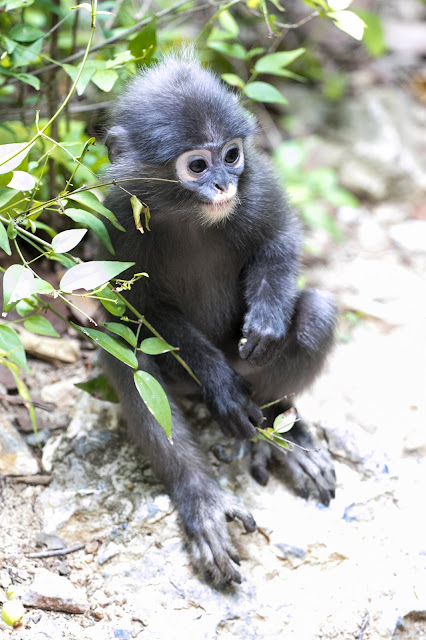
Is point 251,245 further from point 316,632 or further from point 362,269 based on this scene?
point 362,269

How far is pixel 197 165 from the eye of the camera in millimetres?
2908

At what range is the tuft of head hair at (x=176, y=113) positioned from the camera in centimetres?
289

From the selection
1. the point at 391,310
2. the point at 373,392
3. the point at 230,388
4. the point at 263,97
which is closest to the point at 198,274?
the point at 230,388

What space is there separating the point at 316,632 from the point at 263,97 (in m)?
2.50

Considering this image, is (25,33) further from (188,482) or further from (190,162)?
(188,482)

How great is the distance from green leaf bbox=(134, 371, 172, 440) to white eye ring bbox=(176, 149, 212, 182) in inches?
33.4

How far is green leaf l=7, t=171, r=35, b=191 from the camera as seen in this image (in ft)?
8.25

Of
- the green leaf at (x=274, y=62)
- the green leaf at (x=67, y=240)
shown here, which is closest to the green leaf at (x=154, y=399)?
the green leaf at (x=67, y=240)

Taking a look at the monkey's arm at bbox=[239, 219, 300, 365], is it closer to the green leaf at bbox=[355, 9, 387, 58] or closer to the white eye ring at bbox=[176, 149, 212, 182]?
the white eye ring at bbox=[176, 149, 212, 182]

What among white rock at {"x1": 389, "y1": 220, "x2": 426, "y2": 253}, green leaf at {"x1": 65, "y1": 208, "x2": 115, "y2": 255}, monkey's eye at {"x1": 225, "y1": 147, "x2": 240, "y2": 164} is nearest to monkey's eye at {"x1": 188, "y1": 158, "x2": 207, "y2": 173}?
monkey's eye at {"x1": 225, "y1": 147, "x2": 240, "y2": 164}

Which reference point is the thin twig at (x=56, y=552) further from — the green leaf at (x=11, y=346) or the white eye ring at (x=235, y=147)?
the white eye ring at (x=235, y=147)

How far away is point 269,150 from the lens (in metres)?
7.13

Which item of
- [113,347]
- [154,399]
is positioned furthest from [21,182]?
[154,399]

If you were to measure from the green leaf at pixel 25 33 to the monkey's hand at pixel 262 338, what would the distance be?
161cm
